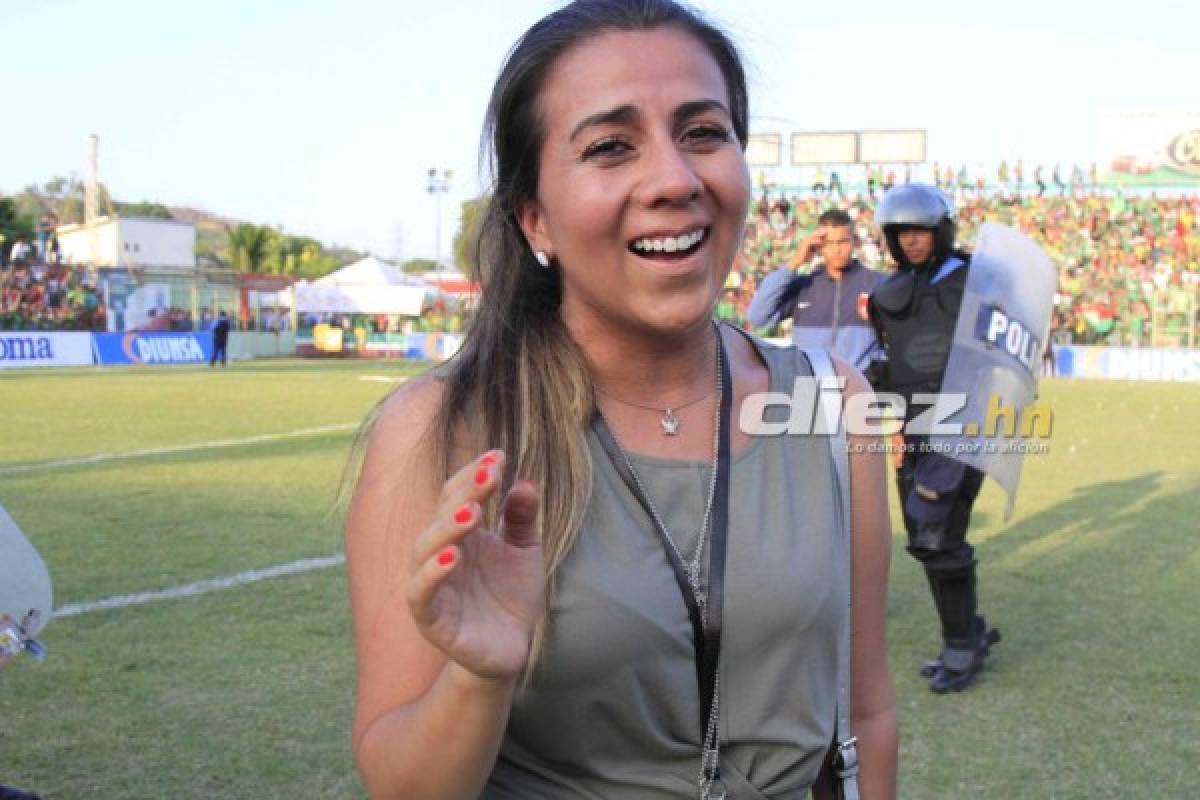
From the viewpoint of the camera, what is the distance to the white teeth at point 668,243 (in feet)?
5.68

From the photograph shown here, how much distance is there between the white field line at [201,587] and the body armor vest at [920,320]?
146 inches

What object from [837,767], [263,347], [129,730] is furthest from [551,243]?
[263,347]

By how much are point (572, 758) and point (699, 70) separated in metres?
1.01

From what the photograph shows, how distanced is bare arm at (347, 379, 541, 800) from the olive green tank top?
0.18 metres

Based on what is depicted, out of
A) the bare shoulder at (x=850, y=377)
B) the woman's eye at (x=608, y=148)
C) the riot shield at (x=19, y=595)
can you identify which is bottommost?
the riot shield at (x=19, y=595)

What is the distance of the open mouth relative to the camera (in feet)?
5.68

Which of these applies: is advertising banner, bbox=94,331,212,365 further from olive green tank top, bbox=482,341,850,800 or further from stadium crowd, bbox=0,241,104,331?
olive green tank top, bbox=482,341,850,800

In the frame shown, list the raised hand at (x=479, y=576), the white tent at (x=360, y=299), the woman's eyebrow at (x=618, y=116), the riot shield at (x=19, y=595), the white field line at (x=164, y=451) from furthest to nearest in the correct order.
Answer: the white tent at (x=360, y=299) < the white field line at (x=164, y=451) < the riot shield at (x=19, y=595) < the woman's eyebrow at (x=618, y=116) < the raised hand at (x=479, y=576)

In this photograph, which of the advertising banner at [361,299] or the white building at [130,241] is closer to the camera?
the advertising banner at [361,299]

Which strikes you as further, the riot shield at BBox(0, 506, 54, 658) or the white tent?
the white tent

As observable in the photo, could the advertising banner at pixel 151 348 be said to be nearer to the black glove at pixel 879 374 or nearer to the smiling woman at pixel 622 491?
the black glove at pixel 879 374

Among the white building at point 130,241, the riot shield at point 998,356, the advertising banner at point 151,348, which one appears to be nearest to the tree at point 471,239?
the riot shield at point 998,356

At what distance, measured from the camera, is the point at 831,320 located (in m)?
8.05

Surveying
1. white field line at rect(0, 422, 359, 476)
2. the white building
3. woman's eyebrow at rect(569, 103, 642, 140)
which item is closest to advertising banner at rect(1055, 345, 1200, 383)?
white field line at rect(0, 422, 359, 476)
